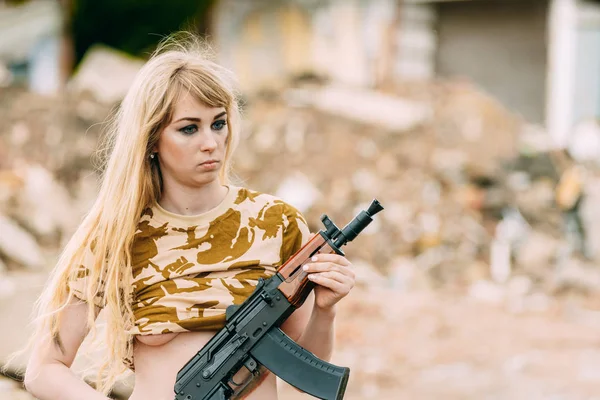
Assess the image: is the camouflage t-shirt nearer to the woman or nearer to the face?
the woman

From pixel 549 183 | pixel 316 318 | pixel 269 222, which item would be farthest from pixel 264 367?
pixel 549 183

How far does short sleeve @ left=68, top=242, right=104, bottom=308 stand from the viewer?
2.34 metres

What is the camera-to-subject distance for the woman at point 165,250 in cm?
230

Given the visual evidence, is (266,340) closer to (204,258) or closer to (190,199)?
(204,258)

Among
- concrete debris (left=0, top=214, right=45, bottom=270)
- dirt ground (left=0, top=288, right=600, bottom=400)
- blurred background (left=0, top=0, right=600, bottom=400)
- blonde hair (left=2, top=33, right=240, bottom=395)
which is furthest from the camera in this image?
concrete debris (left=0, top=214, right=45, bottom=270)

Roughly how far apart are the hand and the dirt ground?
13.0ft

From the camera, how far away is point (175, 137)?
229cm

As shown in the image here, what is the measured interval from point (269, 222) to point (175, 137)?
35 centimetres

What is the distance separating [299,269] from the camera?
Result: 2.25 metres

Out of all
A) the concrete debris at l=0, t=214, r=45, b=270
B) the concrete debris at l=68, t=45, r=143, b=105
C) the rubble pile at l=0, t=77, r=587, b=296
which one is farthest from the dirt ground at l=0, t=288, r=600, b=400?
the concrete debris at l=68, t=45, r=143, b=105

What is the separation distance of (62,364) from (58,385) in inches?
2.5

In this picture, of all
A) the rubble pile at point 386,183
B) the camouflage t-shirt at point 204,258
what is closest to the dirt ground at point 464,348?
the rubble pile at point 386,183

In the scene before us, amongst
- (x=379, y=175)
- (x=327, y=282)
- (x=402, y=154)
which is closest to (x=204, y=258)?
(x=327, y=282)

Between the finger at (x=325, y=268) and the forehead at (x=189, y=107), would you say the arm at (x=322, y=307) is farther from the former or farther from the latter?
the forehead at (x=189, y=107)
